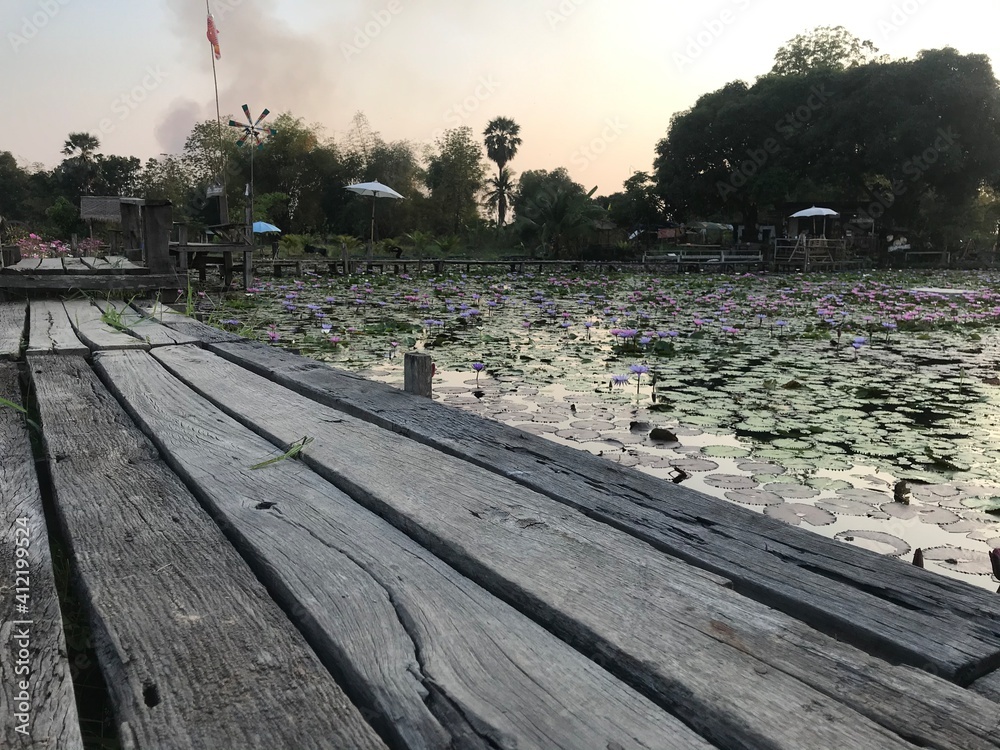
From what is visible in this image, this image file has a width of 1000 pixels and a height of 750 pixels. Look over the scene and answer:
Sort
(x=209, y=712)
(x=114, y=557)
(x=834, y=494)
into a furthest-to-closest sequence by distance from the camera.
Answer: (x=834, y=494) → (x=114, y=557) → (x=209, y=712)

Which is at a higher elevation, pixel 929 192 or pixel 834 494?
pixel 929 192

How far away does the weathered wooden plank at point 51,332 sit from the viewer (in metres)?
2.36

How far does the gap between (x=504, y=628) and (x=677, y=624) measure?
0.60 feet

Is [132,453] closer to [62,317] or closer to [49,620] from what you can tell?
[49,620]

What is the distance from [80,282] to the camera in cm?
435

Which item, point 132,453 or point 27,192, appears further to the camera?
point 27,192

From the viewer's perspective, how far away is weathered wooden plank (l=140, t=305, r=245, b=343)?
283cm

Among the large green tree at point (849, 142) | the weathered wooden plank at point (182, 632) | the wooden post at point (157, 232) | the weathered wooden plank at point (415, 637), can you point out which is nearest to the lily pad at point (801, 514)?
the weathered wooden plank at point (415, 637)

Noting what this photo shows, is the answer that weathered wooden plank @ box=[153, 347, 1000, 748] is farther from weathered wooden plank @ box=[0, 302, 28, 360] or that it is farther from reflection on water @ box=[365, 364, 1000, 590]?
weathered wooden plank @ box=[0, 302, 28, 360]

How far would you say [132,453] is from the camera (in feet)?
4.32

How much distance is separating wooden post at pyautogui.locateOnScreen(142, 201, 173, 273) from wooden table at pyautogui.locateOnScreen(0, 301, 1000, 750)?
4.63 m

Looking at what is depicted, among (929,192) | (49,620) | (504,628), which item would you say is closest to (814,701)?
(504,628)

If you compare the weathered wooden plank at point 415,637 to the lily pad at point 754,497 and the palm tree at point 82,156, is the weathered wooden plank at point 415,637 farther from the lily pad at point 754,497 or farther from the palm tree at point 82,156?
the palm tree at point 82,156

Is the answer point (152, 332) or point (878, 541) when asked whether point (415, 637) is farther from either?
point (152, 332)
